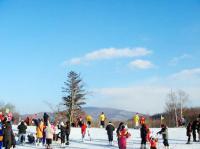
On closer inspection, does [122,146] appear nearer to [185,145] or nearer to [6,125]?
[185,145]

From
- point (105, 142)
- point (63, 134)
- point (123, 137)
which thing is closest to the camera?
point (123, 137)

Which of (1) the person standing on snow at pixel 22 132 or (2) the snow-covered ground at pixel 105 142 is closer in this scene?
(2) the snow-covered ground at pixel 105 142

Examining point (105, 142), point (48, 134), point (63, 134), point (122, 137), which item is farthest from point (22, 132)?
point (122, 137)

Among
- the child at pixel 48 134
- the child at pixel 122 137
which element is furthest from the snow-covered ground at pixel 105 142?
the child at pixel 122 137

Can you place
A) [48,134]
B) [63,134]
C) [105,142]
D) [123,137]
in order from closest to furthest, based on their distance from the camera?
[123,137], [48,134], [63,134], [105,142]

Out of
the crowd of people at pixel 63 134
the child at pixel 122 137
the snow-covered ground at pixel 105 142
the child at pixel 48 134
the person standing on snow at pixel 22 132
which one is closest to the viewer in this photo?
the crowd of people at pixel 63 134

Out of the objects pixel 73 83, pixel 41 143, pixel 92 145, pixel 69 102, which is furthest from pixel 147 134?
pixel 73 83

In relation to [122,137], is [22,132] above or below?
above

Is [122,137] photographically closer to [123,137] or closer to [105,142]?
[123,137]

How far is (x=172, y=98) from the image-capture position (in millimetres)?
94875

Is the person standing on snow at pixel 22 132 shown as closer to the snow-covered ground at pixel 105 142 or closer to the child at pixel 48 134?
the snow-covered ground at pixel 105 142

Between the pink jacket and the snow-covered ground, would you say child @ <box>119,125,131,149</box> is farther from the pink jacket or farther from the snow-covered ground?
the snow-covered ground

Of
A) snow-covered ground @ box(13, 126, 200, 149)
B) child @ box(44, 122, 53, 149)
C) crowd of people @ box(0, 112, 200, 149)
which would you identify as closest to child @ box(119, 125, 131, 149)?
crowd of people @ box(0, 112, 200, 149)

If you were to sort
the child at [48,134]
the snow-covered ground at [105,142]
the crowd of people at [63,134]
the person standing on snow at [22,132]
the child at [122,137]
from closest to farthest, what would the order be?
1. the crowd of people at [63,134]
2. the child at [122,137]
3. the child at [48,134]
4. the snow-covered ground at [105,142]
5. the person standing on snow at [22,132]
